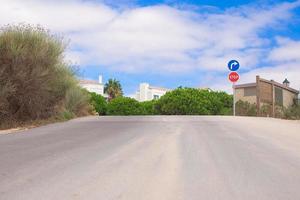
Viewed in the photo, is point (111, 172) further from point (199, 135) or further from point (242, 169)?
point (199, 135)

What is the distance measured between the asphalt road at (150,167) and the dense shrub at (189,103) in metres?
37.9

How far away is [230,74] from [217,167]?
17.5 m

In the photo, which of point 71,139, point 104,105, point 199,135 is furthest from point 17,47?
→ point 104,105

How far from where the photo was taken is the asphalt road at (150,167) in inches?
260

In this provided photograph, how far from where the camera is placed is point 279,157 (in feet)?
32.7

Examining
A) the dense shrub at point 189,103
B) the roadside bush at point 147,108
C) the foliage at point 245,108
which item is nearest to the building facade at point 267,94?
the foliage at point 245,108

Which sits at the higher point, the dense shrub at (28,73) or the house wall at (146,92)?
the house wall at (146,92)

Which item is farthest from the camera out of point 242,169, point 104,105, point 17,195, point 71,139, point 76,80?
point 104,105

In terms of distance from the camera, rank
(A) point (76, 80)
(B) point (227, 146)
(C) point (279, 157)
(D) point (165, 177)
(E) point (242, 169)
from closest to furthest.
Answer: (D) point (165, 177)
(E) point (242, 169)
(C) point (279, 157)
(B) point (227, 146)
(A) point (76, 80)

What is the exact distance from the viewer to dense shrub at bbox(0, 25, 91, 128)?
17.7m

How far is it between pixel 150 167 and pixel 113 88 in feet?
293

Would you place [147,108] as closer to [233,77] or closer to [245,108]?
[245,108]

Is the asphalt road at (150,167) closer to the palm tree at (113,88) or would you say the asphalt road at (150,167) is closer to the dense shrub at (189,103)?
the dense shrub at (189,103)

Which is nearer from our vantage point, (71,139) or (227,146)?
(227,146)
